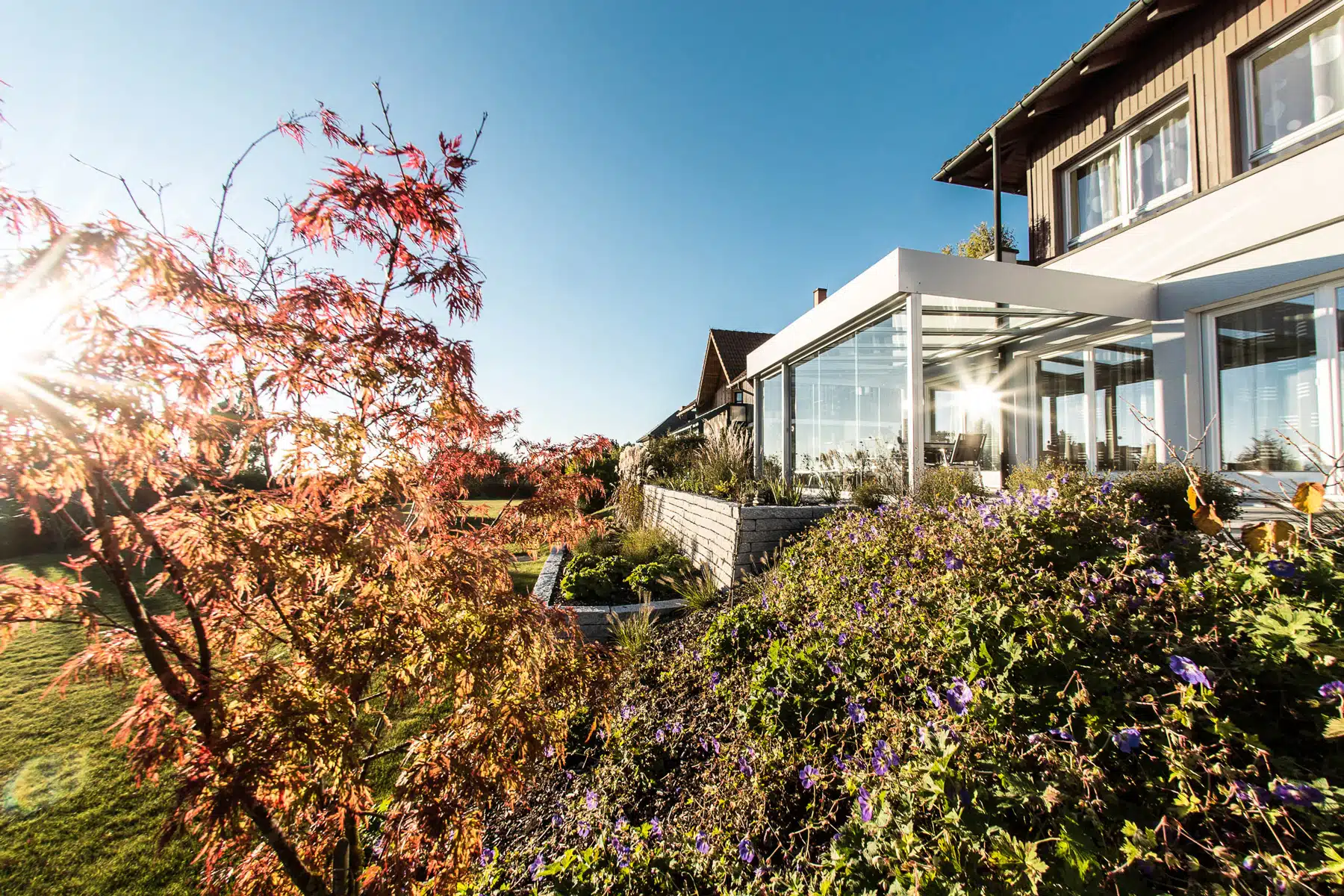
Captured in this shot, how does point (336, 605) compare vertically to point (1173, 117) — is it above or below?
below

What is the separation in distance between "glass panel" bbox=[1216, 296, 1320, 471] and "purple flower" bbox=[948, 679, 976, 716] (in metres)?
6.05

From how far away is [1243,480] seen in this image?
5.62 meters

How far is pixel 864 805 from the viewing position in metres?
1.65

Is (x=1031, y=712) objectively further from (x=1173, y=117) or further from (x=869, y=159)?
(x=869, y=159)

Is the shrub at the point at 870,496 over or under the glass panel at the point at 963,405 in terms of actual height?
under

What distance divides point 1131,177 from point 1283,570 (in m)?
8.08

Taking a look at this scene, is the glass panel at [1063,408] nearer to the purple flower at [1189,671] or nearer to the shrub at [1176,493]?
the shrub at [1176,493]

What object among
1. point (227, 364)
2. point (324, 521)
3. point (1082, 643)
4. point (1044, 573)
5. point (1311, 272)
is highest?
point (1311, 272)

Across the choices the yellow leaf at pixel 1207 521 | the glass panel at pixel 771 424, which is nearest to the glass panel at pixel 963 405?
the glass panel at pixel 771 424

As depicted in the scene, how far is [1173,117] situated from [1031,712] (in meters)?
8.76

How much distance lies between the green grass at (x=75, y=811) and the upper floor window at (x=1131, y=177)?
10.3 m

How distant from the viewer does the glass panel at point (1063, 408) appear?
7746mm

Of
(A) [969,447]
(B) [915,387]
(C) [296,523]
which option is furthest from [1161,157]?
(C) [296,523]

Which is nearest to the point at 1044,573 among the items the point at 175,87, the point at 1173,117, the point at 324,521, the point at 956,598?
the point at 956,598
